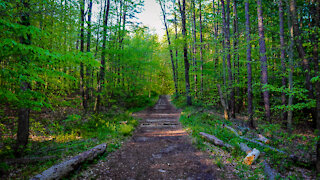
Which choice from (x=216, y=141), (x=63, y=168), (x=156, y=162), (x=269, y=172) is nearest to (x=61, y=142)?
(x=63, y=168)

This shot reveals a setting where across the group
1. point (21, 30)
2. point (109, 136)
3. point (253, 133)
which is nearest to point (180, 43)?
point (253, 133)

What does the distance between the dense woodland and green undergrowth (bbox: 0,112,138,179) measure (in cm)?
15

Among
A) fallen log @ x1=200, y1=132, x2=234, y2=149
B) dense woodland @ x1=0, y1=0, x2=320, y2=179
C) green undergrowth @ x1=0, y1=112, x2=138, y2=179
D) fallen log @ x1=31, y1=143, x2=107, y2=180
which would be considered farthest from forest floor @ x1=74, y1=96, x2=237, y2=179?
dense woodland @ x1=0, y1=0, x2=320, y2=179

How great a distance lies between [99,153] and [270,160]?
6.44 meters

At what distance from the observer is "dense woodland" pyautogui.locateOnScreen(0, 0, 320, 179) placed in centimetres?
385

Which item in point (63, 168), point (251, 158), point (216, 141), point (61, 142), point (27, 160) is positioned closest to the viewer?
point (63, 168)

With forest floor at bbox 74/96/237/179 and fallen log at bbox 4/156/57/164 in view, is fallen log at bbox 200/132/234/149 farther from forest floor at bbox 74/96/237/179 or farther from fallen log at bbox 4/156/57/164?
fallen log at bbox 4/156/57/164

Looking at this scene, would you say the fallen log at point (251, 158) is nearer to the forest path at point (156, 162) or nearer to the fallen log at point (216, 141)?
the fallen log at point (216, 141)

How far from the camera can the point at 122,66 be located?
15.8 metres

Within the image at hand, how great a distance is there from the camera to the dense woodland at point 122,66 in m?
3.85

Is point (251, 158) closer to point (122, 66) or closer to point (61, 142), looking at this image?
point (61, 142)

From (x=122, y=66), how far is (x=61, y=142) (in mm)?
9979

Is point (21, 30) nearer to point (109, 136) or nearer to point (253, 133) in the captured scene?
point (109, 136)

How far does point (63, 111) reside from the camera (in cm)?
1209
